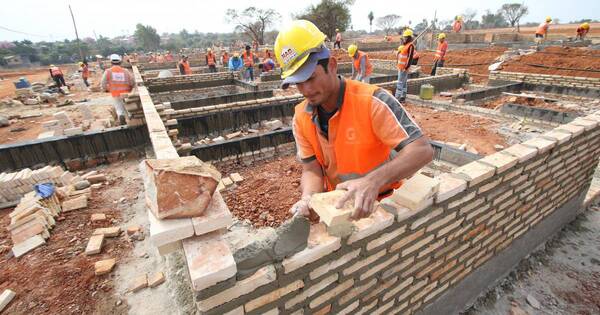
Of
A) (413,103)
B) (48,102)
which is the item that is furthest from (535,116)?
(48,102)

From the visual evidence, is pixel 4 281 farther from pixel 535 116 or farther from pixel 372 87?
pixel 535 116

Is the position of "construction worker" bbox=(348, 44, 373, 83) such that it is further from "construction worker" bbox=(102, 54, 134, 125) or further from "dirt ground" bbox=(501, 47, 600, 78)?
"dirt ground" bbox=(501, 47, 600, 78)

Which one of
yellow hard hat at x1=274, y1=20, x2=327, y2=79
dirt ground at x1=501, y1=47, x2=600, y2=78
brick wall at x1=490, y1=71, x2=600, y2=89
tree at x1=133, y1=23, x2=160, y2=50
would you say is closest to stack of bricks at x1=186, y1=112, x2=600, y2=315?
yellow hard hat at x1=274, y1=20, x2=327, y2=79

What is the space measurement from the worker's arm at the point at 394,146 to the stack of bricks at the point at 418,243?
27 cm

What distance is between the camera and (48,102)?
47.5 feet

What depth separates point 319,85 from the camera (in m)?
1.57

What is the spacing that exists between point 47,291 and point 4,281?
2.16 feet

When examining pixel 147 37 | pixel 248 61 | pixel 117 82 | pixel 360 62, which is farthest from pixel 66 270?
pixel 147 37

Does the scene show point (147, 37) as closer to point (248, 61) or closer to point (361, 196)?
point (248, 61)

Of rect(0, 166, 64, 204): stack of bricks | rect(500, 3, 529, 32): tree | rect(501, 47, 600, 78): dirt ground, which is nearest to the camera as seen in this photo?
rect(0, 166, 64, 204): stack of bricks

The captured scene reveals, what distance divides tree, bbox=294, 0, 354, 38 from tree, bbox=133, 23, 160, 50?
48469 mm

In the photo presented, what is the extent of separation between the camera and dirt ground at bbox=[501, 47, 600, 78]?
1105cm

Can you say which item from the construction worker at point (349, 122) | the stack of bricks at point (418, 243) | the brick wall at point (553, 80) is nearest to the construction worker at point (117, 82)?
the construction worker at point (349, 122)

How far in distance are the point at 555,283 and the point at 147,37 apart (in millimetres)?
82640
